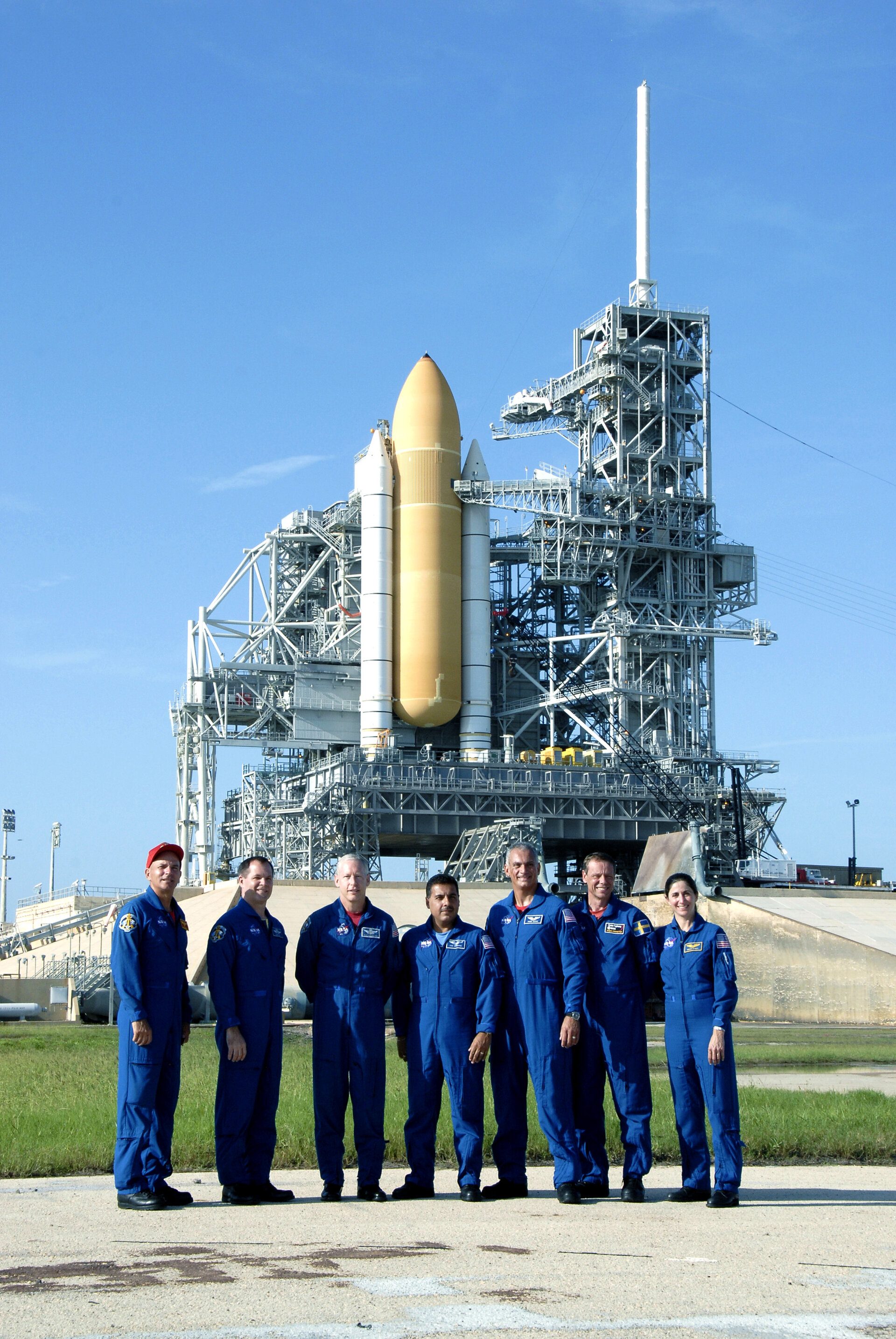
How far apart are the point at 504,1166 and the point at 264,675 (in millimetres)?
51325

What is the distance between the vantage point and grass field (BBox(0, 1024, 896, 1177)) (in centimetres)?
1038

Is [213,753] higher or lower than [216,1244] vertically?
higher

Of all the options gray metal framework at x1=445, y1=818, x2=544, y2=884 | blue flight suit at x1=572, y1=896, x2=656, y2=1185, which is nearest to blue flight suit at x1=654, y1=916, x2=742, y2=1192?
blue flight suit at x1=572, y1=896, x2=656, y2=1185

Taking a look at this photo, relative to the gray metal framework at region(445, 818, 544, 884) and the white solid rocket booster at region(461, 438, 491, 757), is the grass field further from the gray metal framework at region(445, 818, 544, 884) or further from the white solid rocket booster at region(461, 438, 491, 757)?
the white solid rocket booster at region(461, 438, 491, 757)

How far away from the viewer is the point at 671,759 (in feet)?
A: 182

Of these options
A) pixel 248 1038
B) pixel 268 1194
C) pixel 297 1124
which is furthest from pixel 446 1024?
pixel 297 1124

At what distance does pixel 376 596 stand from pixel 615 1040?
44.5 metres

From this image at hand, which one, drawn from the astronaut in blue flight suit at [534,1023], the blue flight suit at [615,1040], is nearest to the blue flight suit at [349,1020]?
the astronaut in blue flight suit at [534,1023]

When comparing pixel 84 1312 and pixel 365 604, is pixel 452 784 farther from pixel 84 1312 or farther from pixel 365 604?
pixel 84 1312

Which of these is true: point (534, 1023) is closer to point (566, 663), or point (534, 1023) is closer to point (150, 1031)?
point (150, 1031)

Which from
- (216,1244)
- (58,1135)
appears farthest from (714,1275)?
(58,1135)

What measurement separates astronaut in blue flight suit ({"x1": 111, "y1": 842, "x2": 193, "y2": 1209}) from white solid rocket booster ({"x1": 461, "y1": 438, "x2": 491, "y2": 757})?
4515 cm

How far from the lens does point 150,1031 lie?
8.56 metres

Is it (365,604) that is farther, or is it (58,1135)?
(365,604)
